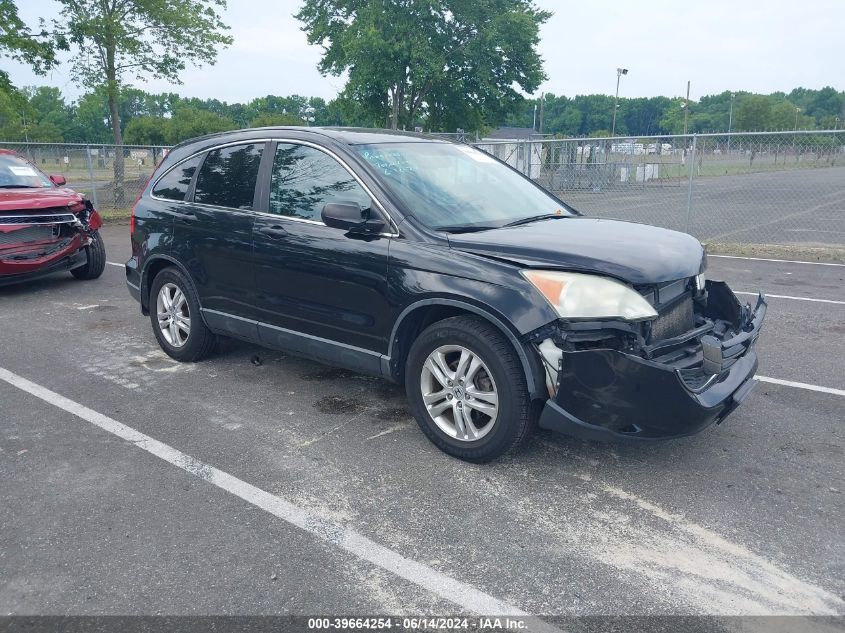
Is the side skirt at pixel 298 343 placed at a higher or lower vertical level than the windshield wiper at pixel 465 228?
lower

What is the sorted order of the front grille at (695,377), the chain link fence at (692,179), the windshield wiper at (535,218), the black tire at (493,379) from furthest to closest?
the chain link fence at (692,179) → the windshield wiper at (535,218) → the black tire at (493,379) → the front grille at (695,377)

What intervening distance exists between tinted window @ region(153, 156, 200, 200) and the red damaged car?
10.5ft

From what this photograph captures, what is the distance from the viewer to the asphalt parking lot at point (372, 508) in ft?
9.04

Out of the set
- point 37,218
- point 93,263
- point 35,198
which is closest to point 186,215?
point 37,218

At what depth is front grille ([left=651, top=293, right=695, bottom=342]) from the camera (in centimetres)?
358

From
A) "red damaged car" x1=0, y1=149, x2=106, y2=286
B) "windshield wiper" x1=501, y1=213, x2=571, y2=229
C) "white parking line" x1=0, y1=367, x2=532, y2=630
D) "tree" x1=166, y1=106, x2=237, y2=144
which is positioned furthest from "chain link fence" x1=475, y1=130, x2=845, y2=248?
"tree" x1=166, y1=106, x2=237, y2=144

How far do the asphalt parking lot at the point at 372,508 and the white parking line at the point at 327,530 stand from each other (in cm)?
1

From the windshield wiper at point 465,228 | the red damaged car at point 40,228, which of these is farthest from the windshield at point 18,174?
the windshield wiper at point 465,228

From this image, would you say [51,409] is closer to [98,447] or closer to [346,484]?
[98,447]

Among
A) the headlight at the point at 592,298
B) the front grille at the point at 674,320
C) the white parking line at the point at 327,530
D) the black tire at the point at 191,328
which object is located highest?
the headlight at the point at 592,298

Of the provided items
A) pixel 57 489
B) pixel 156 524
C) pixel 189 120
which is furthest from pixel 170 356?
pixel 189 120

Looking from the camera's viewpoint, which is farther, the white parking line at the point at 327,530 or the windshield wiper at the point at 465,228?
the windshield wiper at the point at 465,228

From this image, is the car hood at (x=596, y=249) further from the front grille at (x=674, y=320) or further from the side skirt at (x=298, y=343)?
the side skirt at (x=298, y=343)

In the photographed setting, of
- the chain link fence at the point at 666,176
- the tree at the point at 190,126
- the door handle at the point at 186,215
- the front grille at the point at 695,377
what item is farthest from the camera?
the tree at the point at 190,126
